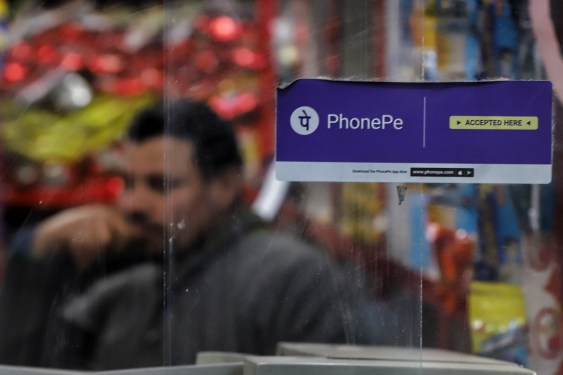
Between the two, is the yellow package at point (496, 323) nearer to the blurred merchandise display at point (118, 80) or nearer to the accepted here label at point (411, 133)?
the accepted here label at point (411, 133)

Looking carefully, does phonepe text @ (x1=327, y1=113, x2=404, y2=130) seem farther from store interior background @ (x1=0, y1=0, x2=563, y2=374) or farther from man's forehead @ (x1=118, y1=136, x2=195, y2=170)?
man's forehead @ (x1=118, y1=136, x2=195, y2=170)

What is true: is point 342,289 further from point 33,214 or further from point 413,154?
point 33,214

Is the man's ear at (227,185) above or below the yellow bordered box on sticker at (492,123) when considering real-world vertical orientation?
below

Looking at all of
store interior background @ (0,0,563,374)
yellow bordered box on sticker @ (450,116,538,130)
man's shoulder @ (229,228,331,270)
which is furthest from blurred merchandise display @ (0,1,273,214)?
yellow bordered box on sticker @ (450,116,538,130)

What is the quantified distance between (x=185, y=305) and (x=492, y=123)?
982 millimetres

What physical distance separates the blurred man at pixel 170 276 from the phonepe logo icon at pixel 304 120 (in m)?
0.18

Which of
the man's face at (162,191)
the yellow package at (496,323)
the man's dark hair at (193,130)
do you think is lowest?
the yellow package at (496,323)

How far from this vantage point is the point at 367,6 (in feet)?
11.8

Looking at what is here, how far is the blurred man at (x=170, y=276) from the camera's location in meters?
3.60

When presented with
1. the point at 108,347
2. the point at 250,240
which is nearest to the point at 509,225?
the point at 250,240

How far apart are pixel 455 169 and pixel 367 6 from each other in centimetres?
51

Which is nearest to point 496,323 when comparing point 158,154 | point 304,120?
point 304,120

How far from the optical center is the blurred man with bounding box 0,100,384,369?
360 cm

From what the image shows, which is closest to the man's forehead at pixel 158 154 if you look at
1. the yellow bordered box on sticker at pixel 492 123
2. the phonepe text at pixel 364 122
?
the phonepe text at pixel 364 122
